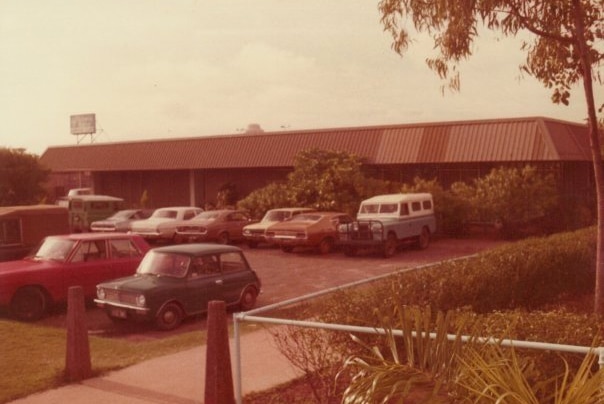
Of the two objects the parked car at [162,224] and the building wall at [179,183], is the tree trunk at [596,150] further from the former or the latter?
the building wall at [179,183]

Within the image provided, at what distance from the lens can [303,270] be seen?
18.9 m

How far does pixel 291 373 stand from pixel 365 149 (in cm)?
2396

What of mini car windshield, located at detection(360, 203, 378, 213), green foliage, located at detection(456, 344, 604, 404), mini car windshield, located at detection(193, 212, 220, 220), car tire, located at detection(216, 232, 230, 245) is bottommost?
car tire, located at detection(216, 232, 230, 245)

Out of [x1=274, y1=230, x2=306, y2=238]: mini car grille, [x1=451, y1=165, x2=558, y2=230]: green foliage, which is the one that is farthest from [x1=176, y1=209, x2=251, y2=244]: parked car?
[x1=451, y1=165, x2=558, y2=230]: green foliage

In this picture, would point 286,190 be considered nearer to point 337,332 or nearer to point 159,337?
point 159,337

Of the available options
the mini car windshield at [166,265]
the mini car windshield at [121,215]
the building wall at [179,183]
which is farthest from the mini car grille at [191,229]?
the mini car windshield at [166,265]

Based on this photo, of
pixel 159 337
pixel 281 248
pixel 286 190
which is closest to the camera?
pixel 159 337

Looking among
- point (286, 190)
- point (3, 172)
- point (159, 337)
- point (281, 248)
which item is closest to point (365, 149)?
point (286, 190)

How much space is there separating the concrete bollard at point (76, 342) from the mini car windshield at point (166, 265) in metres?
3.59

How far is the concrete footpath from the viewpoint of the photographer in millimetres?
7488

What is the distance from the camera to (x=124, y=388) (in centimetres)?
788

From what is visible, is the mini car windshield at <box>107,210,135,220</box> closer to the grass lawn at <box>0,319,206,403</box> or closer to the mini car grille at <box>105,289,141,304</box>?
the grass lawn at <box>0,319,206,403</box>

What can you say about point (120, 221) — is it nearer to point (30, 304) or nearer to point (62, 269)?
point (62, 269)

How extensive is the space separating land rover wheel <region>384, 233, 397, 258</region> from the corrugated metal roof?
8530mm
